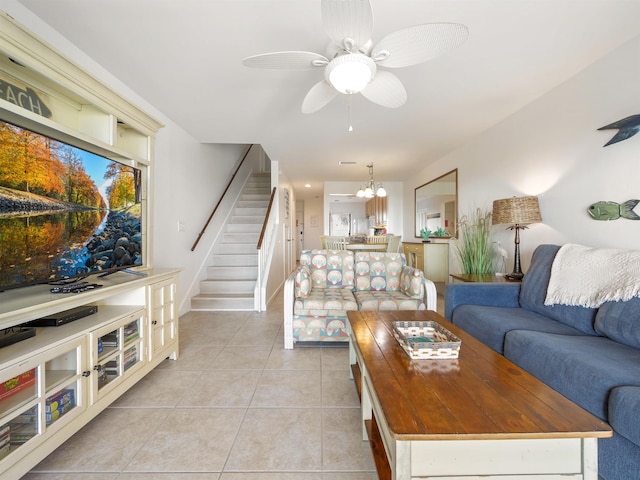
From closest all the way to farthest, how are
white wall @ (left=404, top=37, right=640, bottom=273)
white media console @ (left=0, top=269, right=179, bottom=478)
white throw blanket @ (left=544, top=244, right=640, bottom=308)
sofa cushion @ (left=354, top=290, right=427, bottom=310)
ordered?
white media console @ (left=0, top=269, right=179, bottom=478)
white throw blanket @ (left=544, top=244, right=640, bottom=308)
white wall @ (left=404, top=37, right=640, bottom=273)
sofa cushion @ (left=354, top=290, right=427, bottom=310)

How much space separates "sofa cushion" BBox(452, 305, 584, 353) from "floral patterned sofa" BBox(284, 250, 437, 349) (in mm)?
427

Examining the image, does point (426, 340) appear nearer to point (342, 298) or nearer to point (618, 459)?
point (618, 459)

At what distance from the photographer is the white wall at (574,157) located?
192cm

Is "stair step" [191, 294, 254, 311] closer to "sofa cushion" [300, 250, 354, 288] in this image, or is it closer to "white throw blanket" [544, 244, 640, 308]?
"sofa cushion" [300, 250, 354, 288]

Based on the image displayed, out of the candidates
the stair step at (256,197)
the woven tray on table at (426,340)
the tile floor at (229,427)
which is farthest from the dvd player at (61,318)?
the stair step at (256,197)

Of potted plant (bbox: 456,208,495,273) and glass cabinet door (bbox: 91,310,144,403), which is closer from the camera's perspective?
glass cabinet door (bbox: 91,310,144,403)

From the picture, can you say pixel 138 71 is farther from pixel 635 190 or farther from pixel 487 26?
pixel 635 190

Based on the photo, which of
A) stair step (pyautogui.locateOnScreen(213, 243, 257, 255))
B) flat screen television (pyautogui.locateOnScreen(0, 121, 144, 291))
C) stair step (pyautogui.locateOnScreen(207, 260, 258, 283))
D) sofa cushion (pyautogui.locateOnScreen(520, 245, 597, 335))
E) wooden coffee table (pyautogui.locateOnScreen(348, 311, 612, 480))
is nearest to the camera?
wooden coffee table (pyautogui.locateOnScreen(348, 311, 612, 480))

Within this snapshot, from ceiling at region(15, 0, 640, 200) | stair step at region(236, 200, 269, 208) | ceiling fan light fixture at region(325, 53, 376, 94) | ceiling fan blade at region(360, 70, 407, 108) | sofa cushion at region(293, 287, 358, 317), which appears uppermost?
ceiling at region(15, 0, 640, 200)

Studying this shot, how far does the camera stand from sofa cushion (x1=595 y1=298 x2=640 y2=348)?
1402 millimetres

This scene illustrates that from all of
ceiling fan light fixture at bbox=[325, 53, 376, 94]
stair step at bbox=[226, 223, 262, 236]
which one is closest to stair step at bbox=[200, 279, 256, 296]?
stair step at bbox=[226, 223, 262, 236]

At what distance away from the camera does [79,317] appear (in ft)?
5.07

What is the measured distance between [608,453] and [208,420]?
186 centimetres

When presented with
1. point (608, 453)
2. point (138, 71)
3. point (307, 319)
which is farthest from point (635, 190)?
point (138, 71)
